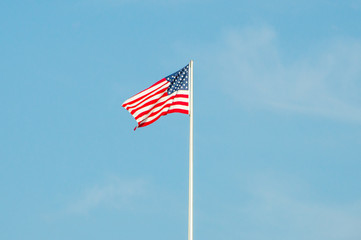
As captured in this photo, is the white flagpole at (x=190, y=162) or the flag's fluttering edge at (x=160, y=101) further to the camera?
the flag's fluttering edge at (x=160, y=101)

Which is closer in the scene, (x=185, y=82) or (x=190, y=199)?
(x=190, y=199)

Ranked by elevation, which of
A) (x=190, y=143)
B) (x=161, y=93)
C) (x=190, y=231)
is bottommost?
(x=190, y=231)

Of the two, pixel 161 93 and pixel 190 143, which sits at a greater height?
pixel 161 93

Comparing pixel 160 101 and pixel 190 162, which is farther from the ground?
pixel 160 101

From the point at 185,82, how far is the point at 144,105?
2.94 meters

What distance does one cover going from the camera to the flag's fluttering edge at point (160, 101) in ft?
174

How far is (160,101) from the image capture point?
175 feet

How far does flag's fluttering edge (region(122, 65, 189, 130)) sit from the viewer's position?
2092 inches

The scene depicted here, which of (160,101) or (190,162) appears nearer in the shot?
(190,162)

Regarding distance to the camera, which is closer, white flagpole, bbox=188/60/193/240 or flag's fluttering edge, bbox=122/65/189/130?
white flagpole, bbox=188/60/193/240

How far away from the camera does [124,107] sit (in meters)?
53.9

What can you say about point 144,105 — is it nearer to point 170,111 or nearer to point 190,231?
point 170,111

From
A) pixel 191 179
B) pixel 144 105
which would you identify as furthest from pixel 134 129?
pixel 191 179

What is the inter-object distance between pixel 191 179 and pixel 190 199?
1.20 m
